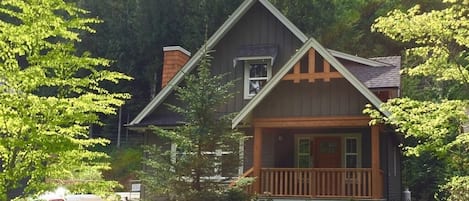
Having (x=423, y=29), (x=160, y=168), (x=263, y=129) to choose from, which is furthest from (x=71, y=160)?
(x=263, y=129)

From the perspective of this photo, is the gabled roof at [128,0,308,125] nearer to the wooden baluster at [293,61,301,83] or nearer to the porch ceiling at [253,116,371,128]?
the wooden baluster at [293,61,301,83]

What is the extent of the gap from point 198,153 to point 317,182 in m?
4.00

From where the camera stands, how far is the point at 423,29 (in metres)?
9.85

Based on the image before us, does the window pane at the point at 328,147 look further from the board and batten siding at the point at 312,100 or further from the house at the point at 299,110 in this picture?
the board and batten siding at the point at 312,100

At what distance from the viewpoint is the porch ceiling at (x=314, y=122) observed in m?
13.8

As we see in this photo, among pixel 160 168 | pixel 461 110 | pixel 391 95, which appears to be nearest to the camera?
pixel 461 110

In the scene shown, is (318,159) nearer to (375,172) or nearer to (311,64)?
(375,172)

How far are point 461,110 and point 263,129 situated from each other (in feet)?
21.7

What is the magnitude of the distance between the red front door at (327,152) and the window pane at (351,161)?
25 cm

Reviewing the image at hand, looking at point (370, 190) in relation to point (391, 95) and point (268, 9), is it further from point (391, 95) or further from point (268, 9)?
point (268, 9)

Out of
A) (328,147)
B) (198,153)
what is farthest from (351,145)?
(198,153)

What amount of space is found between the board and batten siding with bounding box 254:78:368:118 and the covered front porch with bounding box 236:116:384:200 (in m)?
0.44

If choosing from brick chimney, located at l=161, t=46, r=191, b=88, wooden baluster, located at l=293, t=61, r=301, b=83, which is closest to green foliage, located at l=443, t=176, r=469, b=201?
wooden baluster, located at l=293, t=61, r=301, b=83

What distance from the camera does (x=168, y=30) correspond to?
101 ft
